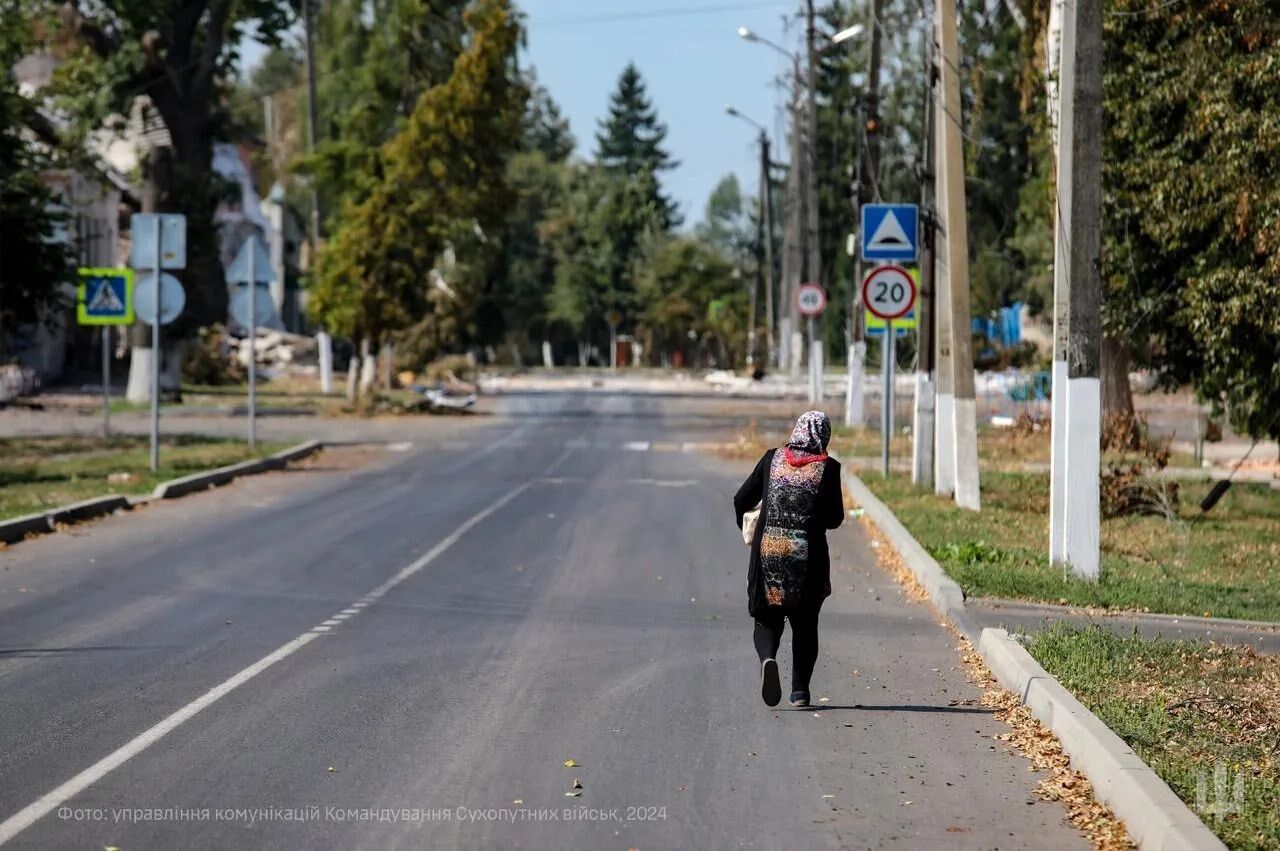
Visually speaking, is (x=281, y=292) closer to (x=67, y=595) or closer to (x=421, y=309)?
(x=421, y=309)

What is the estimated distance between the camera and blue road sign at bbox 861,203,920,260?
73.3ft

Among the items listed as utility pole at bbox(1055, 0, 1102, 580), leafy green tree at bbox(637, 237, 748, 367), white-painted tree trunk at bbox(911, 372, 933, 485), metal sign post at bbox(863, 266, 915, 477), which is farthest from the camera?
leafy green tree at bbox(637, 237, 748, 367)

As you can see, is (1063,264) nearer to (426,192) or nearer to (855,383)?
(855,383)

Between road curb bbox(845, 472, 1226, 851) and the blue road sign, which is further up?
the blue road sign

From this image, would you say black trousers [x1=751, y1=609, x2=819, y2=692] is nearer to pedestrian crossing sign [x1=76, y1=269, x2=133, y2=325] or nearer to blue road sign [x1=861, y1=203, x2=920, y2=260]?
blue road sign [x1=861, y1=203, x2=920, y2=260]

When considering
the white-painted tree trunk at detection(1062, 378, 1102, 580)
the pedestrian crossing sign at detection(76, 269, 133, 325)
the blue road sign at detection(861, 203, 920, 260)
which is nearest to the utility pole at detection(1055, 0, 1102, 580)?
the white-painted tree trunk at detection(1062, 378, 1102, 580)

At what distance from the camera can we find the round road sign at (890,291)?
74.0 ft

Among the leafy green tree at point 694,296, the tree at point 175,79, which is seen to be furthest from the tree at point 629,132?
the tree at point 175,79

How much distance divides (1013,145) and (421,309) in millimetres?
31825

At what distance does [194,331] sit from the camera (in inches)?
1938

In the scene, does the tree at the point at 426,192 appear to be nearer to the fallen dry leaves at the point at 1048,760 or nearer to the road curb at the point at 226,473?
the road curb at the point at 226,473

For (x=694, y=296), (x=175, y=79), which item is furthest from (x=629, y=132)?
(x=175, y=79)

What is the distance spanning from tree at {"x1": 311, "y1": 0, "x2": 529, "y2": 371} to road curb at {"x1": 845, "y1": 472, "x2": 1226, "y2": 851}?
3216 centimetres

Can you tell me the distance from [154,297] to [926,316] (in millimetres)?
10021
